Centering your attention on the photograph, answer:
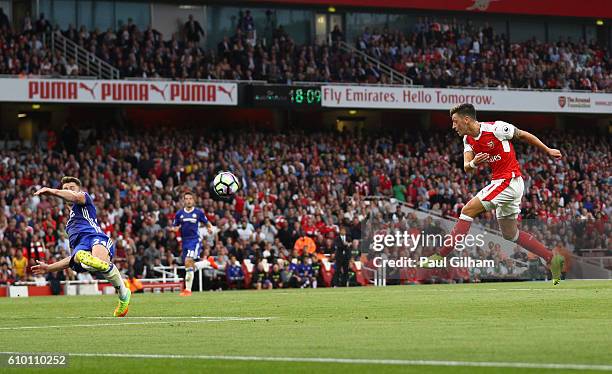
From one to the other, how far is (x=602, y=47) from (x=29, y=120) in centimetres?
2874

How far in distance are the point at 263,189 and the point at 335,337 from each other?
29.9 m

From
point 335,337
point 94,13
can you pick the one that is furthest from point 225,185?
point 94,13

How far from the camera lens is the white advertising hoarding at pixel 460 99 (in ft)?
154

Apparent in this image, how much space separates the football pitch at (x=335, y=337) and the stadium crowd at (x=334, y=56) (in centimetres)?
2656

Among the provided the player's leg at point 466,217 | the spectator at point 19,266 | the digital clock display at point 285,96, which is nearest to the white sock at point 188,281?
the spectator at point 19,266

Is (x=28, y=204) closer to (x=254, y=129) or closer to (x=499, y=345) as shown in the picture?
(x=254, y=129)

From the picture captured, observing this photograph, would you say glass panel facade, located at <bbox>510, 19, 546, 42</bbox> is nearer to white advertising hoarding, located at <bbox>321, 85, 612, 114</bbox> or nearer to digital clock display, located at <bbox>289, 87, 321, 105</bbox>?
white advertising hoarding, located at <bbox>321, 85, 612, 114</bbox>

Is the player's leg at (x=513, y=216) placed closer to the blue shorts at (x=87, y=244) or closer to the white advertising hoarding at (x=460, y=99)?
the blue shorts at (x=87, y=244)

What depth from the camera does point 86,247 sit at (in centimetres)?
1656

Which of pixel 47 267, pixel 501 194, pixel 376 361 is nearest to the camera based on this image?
pixel 376 361

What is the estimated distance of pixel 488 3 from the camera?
180 ft

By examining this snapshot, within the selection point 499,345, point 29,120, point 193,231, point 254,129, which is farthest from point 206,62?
point 499,345

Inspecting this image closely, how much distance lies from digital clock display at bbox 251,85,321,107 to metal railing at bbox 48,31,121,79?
541 centimetres

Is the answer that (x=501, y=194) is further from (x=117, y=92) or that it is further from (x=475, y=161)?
(x=117, y=92)
